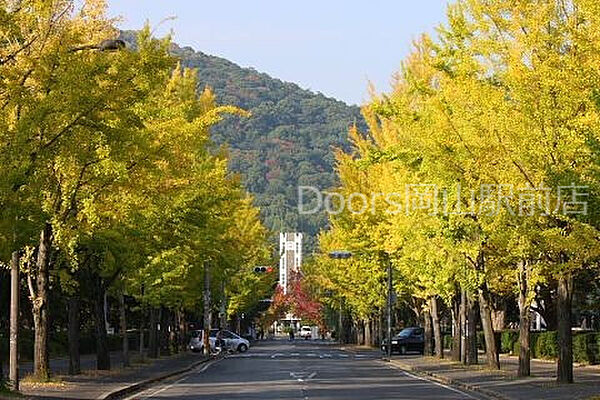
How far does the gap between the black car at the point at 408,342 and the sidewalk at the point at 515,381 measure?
22.4 meters

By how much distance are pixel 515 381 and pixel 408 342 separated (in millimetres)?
36461

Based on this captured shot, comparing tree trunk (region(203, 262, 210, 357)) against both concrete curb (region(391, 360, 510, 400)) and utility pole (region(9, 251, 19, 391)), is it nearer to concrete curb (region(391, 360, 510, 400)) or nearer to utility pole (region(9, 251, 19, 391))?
concrete curb (region(391, 360, 510, 400))

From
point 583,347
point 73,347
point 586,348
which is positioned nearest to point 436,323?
point 583,347

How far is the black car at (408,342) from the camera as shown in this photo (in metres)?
69.8

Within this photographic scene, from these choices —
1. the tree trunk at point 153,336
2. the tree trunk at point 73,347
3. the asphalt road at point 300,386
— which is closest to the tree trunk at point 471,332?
the asphalt road at point 300,386

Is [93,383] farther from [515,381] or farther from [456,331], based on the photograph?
[456,331]

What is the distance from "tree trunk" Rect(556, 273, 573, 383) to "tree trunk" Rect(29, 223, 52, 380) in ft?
45.0

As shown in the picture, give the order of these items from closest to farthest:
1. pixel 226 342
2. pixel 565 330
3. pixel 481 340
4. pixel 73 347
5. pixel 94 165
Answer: pixel 94 165
pixel 565 330
pixel 73 347
pixel 481 340
pixel 226 342

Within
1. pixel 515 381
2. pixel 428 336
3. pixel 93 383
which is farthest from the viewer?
pixel 428 336

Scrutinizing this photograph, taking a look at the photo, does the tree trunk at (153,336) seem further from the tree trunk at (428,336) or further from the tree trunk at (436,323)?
the tree trunk at (428,336)

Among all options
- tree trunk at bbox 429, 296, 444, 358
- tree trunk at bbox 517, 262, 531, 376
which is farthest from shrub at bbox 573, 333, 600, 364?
tree trunk at bbox 517, 262, 531, 376

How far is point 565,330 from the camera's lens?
30.2m

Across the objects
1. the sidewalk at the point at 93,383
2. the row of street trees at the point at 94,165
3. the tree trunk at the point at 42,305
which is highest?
the row of street trees at the point at 94,165

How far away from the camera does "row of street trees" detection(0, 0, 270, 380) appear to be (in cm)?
2311
